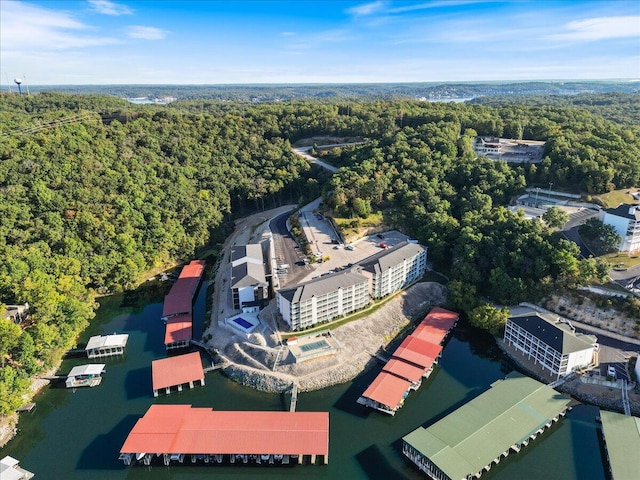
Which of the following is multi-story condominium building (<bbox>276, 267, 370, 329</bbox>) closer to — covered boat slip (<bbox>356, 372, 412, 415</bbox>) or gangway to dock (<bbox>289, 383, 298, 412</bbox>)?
gangway to dock (<bbox>289, 383, 298, 412</bbox>)

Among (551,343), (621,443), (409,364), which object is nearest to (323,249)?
(409,364)

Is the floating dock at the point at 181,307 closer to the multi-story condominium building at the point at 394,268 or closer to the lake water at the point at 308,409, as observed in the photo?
the lake water at the point at 308,409

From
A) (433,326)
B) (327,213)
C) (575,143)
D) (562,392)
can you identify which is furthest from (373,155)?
(562,392)

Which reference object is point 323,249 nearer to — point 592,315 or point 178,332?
point 178,332

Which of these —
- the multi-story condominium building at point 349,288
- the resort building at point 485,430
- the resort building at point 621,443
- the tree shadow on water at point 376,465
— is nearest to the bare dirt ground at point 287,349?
the multi-story condominium building at point 349,288

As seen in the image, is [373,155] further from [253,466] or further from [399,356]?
[253,466]

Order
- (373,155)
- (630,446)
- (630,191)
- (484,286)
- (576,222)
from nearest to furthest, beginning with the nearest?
(630,446)
(484,286)
(576,222)
(630,191)
(373,155)

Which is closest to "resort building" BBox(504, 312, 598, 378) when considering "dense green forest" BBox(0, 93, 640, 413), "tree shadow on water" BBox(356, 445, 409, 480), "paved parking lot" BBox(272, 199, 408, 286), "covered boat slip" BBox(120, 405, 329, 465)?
"dense green forest" BBox(0, 93, 640, 413)
